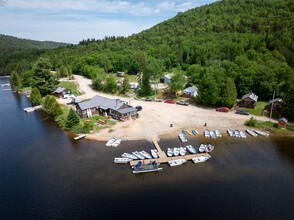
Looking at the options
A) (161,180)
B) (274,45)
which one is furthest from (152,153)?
(274,45)

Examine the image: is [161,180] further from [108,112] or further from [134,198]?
[108,112]

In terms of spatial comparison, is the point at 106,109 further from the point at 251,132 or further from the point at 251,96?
the point at 251,96

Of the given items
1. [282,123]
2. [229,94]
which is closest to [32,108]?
[229,94]

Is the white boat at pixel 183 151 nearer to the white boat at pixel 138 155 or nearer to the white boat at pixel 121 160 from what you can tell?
the white boat at pixel 138 155

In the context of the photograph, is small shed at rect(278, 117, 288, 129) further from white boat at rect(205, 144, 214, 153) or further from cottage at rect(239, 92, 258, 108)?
white boat at rect(205, 144, 214, 153)

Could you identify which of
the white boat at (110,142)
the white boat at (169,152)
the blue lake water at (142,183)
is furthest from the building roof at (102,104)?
the white boat at (169,152)

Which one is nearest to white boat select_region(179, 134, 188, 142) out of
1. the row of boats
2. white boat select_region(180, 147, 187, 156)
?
white boat select_region(180, 147, 187, 156)
